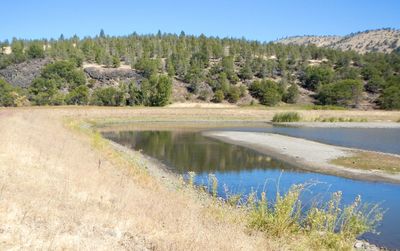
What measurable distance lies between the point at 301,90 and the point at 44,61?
7737 cm

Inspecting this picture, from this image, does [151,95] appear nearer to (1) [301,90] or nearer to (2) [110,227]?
(1) [301,90]

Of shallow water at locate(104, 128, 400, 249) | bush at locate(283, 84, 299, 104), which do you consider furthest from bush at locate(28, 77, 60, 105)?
shallow water at locate(104, 128, 400, 249)

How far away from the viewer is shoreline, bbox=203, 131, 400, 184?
3016 cm

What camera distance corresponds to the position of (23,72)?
13638cm

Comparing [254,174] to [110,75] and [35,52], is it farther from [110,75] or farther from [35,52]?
[35,52]

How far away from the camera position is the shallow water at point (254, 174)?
21131mm

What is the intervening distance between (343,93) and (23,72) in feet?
292

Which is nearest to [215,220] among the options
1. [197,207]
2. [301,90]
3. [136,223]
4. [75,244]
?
[197,207]

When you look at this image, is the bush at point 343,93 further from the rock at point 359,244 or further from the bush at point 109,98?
the rock at point 359,244

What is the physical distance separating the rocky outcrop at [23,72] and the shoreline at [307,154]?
90.0 meters

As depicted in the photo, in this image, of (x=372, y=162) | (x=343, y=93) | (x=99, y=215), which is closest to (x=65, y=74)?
(x=343, y=93)

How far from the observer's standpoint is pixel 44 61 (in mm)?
143250

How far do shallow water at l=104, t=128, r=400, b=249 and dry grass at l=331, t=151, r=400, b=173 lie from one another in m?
4.47

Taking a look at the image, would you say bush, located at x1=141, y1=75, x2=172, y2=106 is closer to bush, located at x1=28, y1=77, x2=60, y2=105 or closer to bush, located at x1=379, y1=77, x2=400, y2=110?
bush, located at x1=28, y1=77, x2=60, y2=105
